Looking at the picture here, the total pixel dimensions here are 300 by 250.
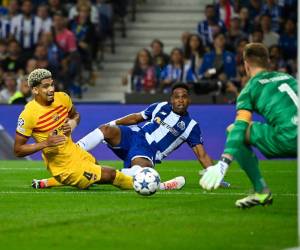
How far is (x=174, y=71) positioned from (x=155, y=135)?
28.7 ft

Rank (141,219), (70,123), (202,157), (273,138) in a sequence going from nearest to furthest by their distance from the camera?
(141,219) → (273,138) → (70,123) → (202,157)

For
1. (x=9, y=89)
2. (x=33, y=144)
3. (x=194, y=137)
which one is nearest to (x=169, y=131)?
(x=194, y=137)

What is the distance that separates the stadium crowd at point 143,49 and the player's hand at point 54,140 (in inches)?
368

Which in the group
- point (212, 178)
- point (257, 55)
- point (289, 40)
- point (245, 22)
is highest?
point (257, 55)

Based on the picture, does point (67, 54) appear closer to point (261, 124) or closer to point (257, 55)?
point (257, 55)

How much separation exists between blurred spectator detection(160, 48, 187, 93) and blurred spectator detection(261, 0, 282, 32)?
109 inches

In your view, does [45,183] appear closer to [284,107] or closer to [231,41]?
[284,107]

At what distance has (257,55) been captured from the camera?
10.8 metres

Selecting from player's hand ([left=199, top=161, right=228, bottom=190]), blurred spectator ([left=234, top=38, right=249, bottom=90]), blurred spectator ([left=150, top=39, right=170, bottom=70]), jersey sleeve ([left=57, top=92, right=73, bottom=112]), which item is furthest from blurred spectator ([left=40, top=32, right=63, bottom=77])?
player's hand ([left=199, top=161, right=228, bottom=190])

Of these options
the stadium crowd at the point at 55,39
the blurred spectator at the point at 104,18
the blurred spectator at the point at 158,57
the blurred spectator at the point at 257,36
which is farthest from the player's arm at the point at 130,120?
the blurred spectator at the point at 104,18

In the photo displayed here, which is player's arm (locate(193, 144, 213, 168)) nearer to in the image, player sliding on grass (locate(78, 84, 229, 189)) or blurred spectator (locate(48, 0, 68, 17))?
player sliding on grass (locate(78, 84, 229, 189))

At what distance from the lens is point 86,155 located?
43.2ft

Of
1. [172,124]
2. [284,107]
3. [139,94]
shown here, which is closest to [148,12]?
[139,94]

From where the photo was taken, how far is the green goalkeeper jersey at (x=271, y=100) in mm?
10578
